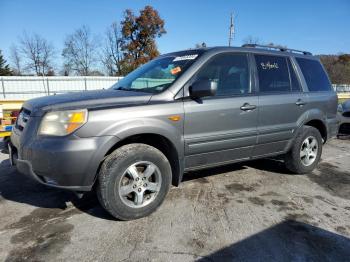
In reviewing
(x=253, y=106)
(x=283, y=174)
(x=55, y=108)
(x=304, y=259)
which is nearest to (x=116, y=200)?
(x=55, y=108)

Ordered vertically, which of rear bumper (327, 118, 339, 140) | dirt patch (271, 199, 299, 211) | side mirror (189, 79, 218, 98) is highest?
side mirror (189, 79, 218, 98)

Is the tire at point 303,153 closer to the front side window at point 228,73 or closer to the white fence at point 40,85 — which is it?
the front side window at point 228,73

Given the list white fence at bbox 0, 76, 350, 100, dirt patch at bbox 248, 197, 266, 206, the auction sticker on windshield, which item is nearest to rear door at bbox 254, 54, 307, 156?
dirt patch at bbox 248, 197, 266, 206

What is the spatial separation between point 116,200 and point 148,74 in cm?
178

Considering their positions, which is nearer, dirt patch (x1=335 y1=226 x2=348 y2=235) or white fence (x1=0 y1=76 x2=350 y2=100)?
dirt patch (x1=335 y1=226 x2=348 y2=235)

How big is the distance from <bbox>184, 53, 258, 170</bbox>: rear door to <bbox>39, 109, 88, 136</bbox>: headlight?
113cm

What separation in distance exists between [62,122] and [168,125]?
1056 millimetres

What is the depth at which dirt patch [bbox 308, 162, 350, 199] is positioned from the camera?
3961mm

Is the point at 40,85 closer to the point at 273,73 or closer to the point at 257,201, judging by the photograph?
the point at 273,73

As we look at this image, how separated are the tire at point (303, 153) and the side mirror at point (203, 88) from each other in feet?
6.46

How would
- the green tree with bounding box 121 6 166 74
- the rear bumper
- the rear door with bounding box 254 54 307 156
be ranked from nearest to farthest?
the rear door with bounding box 254 54 307 156, the rear bumper, the green tree with bounding box 121 6 166 74

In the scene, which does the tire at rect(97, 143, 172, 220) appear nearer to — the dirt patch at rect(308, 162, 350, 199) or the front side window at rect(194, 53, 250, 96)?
the front side window at rect(194, 53, 250, 96)

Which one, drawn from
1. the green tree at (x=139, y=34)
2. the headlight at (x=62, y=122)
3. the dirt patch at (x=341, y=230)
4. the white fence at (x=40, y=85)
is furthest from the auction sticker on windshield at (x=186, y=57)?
the green tree at (x=139, y=34)

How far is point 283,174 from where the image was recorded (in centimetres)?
464
